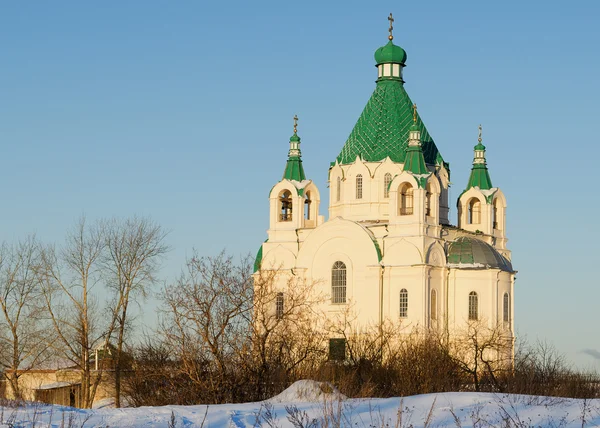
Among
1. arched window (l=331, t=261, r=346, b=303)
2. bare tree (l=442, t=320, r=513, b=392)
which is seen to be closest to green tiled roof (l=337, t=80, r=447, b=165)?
arched window (l=331, t=261, r=346, b=303)

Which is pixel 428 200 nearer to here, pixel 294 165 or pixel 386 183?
pixel 386 183

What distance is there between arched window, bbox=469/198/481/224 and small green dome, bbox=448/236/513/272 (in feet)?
13.1

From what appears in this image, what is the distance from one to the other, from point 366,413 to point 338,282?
29.7 m

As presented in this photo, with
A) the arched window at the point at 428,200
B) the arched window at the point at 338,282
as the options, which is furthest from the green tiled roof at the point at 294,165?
the arched window at the point at 428,200

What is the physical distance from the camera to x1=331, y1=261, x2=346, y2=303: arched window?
1889 inches

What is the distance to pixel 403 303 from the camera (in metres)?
46.5

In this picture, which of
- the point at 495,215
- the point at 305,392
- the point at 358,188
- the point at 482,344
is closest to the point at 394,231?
the point at 358,188

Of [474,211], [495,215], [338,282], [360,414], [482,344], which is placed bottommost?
[360,414]

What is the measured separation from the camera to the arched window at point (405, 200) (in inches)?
1871

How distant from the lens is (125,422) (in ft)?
57.8

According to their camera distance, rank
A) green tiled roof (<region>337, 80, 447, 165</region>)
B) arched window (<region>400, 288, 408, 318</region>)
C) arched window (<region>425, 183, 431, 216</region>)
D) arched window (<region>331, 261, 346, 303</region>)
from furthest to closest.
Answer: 1. green tiled roof (<region>337, 80, 447, 165</region>)
2. arched window (<region>331, 261, 346, 303</region>)
3. arched window (<region>425, 183, 431, 216</region>)
4. arched window (<region>400, 288, 408, 318</region>)

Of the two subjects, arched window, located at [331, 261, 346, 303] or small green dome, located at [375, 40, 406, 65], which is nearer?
arched window, located at [331, 261, 346, 303]

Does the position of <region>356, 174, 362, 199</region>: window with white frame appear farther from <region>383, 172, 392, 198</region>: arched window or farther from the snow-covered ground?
the snow-covered ground

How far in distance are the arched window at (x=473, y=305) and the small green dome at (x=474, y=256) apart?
1.13m
